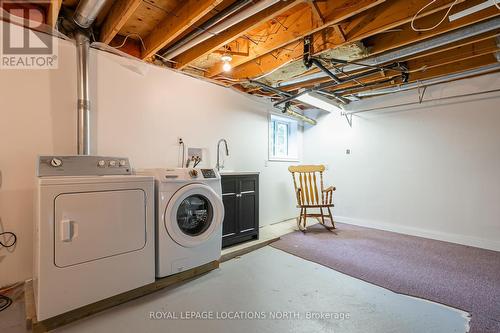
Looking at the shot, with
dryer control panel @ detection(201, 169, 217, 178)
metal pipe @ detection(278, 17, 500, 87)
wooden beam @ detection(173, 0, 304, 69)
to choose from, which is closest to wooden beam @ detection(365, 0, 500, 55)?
metal pipe @ detection(278, 17, 500, 87)

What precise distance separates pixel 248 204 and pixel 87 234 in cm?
194

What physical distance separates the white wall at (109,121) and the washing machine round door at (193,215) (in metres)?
0.81

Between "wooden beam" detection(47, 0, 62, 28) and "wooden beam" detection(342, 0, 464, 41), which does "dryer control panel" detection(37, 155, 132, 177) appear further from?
"wooden beam" detection(342, 0, 464, 41)

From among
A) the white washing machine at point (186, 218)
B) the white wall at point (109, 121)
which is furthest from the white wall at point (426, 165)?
the white washing machine at point (186, 218)

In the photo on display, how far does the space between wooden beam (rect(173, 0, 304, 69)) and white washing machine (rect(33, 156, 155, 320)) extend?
56.9 inches

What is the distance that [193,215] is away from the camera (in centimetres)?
233

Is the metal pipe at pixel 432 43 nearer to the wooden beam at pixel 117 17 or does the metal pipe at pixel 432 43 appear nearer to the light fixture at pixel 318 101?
the light fixture at pixel 318 101

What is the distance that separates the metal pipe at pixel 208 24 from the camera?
1.80 metres

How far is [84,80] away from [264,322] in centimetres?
255

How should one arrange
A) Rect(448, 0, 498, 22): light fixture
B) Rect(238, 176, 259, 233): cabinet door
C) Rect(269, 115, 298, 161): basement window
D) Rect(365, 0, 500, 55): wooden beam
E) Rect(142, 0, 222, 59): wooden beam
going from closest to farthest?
Rect(448, 0, 498, 22): light fixture, Rect(142, 0, 222, 59): wooden beam, Rect(365, 0, 500, 55): wooden beam, Rect(238, 176, 259, 233): cabinet door, Rect(269, 115, 298, 161): basement window

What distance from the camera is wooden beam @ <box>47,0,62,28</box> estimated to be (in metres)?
1.69

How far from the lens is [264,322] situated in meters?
1.65

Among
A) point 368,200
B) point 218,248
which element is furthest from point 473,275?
point 218,248

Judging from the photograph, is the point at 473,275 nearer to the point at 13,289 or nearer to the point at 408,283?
the point at 408,283
